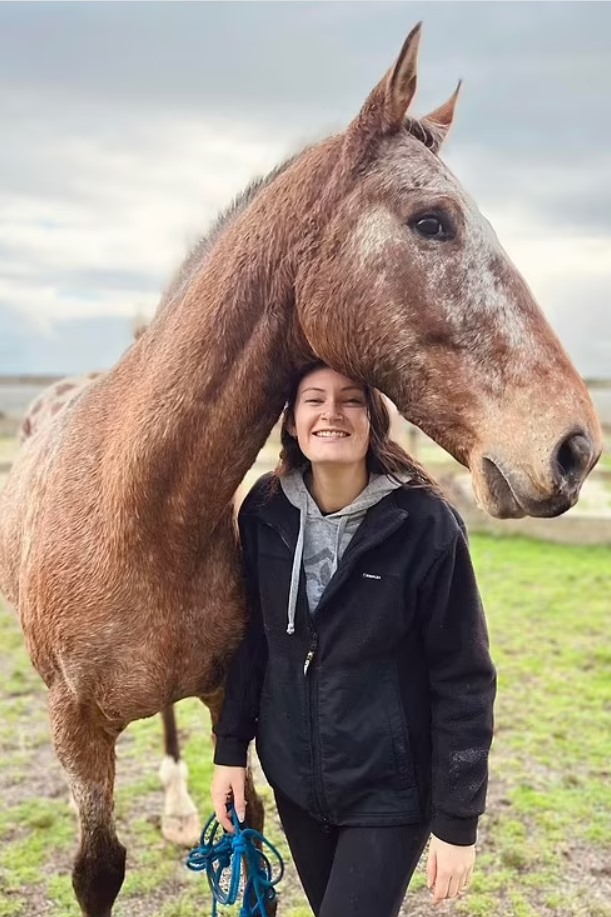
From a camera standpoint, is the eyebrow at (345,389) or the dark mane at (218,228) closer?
the eyebrow at (345,389)

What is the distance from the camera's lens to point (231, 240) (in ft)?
7.48

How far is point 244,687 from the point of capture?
247 centimetres

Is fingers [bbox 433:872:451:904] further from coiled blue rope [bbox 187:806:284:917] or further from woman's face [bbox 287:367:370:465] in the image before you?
woman's face [bbox 287:367:370:465]

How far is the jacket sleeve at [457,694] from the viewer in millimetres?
2113

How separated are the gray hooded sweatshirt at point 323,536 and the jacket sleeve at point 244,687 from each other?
0.71 ft

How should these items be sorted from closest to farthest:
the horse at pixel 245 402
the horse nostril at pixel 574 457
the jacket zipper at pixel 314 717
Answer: the horse nostril at pixel 574 457 < the horse at pixel 245 402 < the jacket zipper at pixel 314 717

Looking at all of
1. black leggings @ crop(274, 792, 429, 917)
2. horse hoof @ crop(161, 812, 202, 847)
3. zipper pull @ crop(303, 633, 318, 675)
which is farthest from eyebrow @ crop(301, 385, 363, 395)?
horse hoof @ crop(161, 812, 202, 847)

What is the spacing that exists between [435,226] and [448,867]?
62.0 inches

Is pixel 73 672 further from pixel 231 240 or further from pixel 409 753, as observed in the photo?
pixel 231 240

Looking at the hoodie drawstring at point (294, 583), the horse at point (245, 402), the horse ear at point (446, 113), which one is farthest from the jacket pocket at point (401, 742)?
the horse ear at point (446, 113)

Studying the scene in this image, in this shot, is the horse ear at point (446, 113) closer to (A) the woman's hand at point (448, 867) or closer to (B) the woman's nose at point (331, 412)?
(B) the woman's nose at point (331, 412)

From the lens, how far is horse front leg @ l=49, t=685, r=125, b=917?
269 centimetres

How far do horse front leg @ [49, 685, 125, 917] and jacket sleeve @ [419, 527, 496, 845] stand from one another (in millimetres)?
1141

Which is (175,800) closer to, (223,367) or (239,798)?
(239,798)
